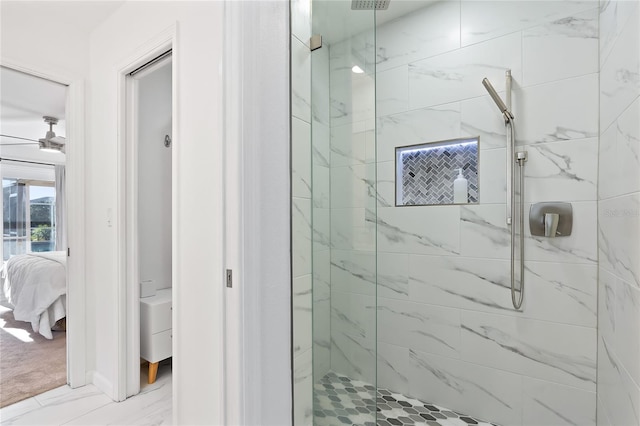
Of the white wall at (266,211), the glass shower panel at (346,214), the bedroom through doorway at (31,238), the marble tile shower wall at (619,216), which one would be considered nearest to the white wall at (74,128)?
the bedroom through doorway at (31,238)

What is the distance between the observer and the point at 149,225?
2387mm

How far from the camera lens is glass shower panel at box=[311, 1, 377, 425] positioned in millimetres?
1015

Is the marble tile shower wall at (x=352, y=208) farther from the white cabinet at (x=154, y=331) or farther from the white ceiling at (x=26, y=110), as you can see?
the white ceiling at (x=26, y=110)

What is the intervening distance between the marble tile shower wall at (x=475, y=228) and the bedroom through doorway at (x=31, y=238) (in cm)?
214

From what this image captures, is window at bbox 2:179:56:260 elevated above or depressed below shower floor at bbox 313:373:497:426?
above

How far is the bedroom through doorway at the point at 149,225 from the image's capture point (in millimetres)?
1902

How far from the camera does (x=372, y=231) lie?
102 centimetres

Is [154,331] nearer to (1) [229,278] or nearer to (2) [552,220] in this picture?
(1) [229,278]

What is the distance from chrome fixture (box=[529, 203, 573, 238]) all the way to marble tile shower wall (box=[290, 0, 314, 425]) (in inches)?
44.6

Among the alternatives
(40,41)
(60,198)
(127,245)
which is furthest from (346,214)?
(60,198)

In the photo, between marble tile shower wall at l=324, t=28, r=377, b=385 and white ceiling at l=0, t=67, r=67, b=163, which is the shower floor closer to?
marble tile shower wall at l=324, t=28, r=377, b=385

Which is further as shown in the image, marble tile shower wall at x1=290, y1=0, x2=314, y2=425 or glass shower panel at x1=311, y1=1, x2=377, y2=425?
marble tile shower wall at x1=290, y1=0, x2=314, y2=425

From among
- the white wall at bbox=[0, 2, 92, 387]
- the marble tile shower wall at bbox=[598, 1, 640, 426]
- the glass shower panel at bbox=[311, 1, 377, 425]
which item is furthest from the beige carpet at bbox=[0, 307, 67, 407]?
the marble tile shower wall at bbox=[598, 1, 640, 426]

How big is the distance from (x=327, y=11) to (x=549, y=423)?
203 centimetres
